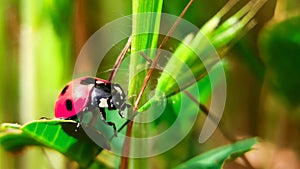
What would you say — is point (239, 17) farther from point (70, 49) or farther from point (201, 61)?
point (70, 49)

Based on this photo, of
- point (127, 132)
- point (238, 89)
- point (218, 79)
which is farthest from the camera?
point (238, 89)

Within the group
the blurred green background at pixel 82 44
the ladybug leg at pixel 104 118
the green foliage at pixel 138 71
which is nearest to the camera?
the green foliage at pixel 138 71

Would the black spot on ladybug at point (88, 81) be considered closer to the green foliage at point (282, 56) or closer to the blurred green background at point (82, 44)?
the blurred green background at point (82, 44)

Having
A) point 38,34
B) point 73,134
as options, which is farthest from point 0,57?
point 73,134

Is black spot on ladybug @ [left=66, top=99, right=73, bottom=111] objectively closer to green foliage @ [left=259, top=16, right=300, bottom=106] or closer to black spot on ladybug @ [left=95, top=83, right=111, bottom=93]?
black spot on ladybug @ [left=95, top=83, right=111, bottom=93]

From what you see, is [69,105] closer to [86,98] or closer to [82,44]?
[86,98]

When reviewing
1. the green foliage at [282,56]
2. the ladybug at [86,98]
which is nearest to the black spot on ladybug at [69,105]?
the ladybug at [86,98]

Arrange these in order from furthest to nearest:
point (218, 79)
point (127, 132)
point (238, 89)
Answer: point (238, 89) < point (218, 79) < point (127, 132)

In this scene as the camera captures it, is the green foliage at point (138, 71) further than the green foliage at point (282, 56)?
No
